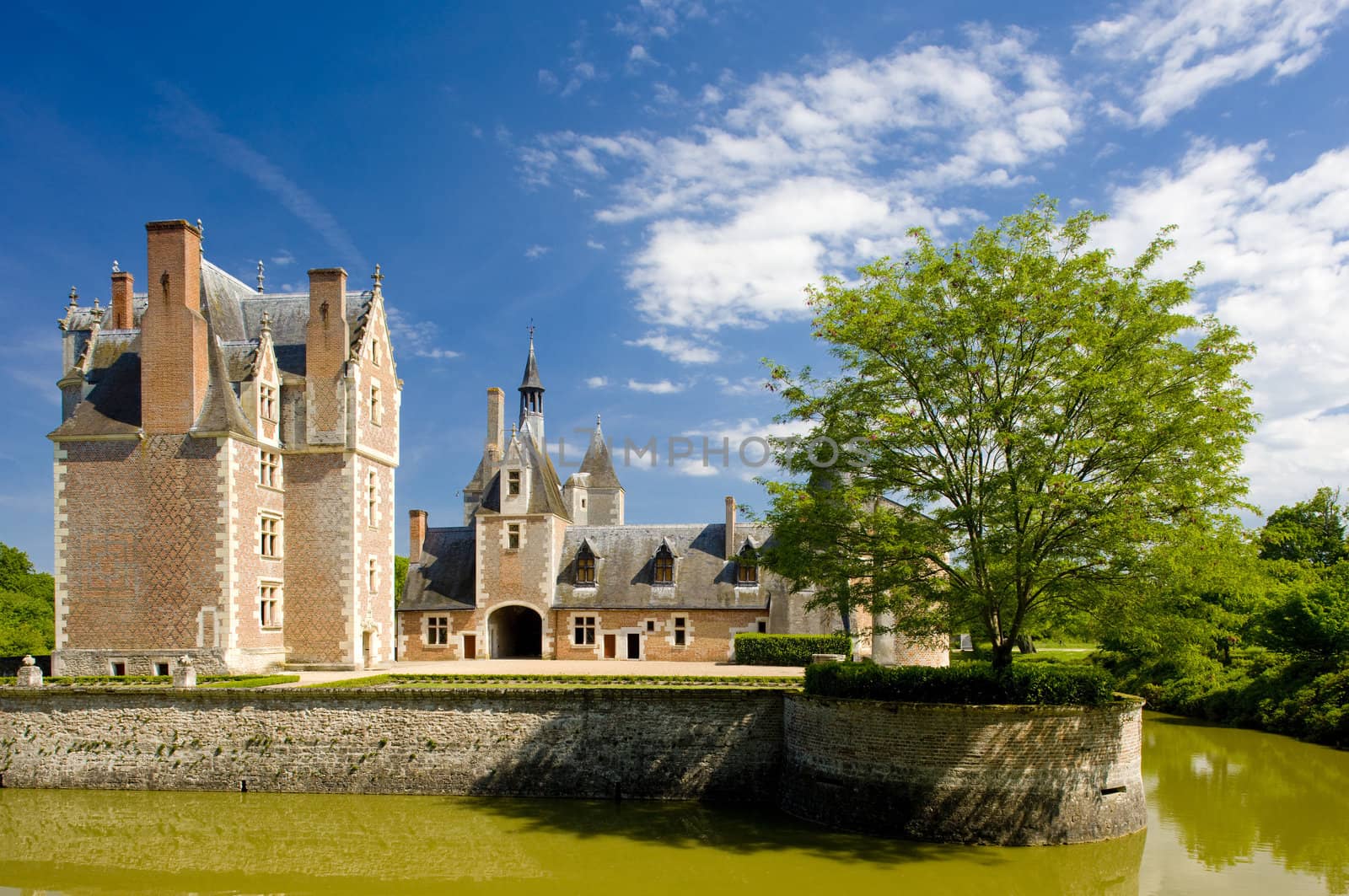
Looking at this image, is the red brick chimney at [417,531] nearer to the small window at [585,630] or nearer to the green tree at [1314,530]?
the small window at [585,630]

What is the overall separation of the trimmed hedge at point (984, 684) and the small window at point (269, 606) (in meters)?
16.6

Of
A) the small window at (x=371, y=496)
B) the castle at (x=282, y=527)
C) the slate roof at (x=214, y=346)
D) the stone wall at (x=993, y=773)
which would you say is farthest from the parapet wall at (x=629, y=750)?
the small window at (x=371, y=496)

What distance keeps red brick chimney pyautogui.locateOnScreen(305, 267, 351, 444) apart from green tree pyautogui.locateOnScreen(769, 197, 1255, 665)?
15.5 meters

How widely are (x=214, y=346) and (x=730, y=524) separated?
1711cm

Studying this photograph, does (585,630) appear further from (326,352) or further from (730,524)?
(326,352)

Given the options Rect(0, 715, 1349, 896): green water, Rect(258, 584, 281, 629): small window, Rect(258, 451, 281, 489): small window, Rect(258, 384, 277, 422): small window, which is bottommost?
Rect(0, 715, 1349, 896): green water

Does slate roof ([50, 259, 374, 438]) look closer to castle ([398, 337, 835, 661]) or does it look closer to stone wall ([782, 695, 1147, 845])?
castle ([398, 337, 835, 661])

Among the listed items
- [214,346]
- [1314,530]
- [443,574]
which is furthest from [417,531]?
[1314,530]

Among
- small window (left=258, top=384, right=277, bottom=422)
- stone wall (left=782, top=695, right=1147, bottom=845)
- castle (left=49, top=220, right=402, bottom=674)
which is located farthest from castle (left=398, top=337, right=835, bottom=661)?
stone wall (left=782, top=695, right=1147, bottom=845)

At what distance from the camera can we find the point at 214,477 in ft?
79.5

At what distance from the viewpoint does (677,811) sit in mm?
17281

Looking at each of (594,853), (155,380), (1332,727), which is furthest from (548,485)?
(1332,727)

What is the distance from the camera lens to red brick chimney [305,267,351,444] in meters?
27.2

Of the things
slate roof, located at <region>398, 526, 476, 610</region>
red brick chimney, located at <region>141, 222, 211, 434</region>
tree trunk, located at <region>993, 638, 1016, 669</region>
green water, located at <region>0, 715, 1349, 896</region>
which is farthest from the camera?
slate roof, located at <region>398, 526, 476, 610</region>
